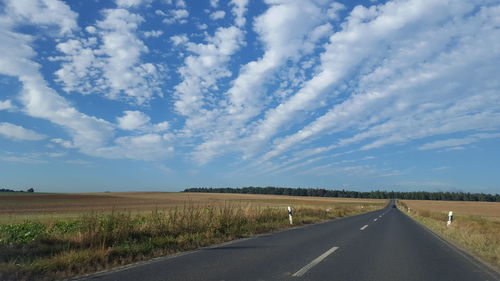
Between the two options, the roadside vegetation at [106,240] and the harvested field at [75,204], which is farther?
the harvested field at [75,204]

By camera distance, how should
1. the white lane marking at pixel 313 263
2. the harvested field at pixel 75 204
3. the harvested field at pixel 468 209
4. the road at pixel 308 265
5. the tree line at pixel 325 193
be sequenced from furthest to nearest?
the tree line at pixel 325 193 → the harvested field at pixel 468 209 → the harvested field at pixel 75 204 → the white lane marking at pixel 313 263 → the road at pixel 308 265

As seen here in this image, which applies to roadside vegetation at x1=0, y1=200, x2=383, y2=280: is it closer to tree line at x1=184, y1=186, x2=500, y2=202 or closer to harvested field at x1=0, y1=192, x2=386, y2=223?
harvested field at x1=0, y1=192, x2=386, y2=223

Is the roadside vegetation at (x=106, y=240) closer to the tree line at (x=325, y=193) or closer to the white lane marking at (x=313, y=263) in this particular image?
the white lane marking at (x=313, y=263)

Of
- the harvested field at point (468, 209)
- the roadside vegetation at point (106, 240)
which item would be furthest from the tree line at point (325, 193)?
the roadside vegetation at point (106, 240)

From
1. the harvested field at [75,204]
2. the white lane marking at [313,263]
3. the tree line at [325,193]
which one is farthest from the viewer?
the tree line at [325,193]

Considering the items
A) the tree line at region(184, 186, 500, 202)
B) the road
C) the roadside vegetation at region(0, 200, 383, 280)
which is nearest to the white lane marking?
the road

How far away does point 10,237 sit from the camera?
32.4ft

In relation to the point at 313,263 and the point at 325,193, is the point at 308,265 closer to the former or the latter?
the point at 313,263

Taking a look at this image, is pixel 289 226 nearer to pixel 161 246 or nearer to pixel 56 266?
pixel 161 246

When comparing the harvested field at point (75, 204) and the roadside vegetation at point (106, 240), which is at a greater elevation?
the roadside vegetation at point (106, 240)

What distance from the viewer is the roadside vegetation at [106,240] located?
6656 millimetres

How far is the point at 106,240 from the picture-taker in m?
9.42

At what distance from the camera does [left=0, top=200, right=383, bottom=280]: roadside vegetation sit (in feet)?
21.8

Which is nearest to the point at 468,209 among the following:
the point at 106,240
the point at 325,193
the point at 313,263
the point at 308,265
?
the point at 313,263
